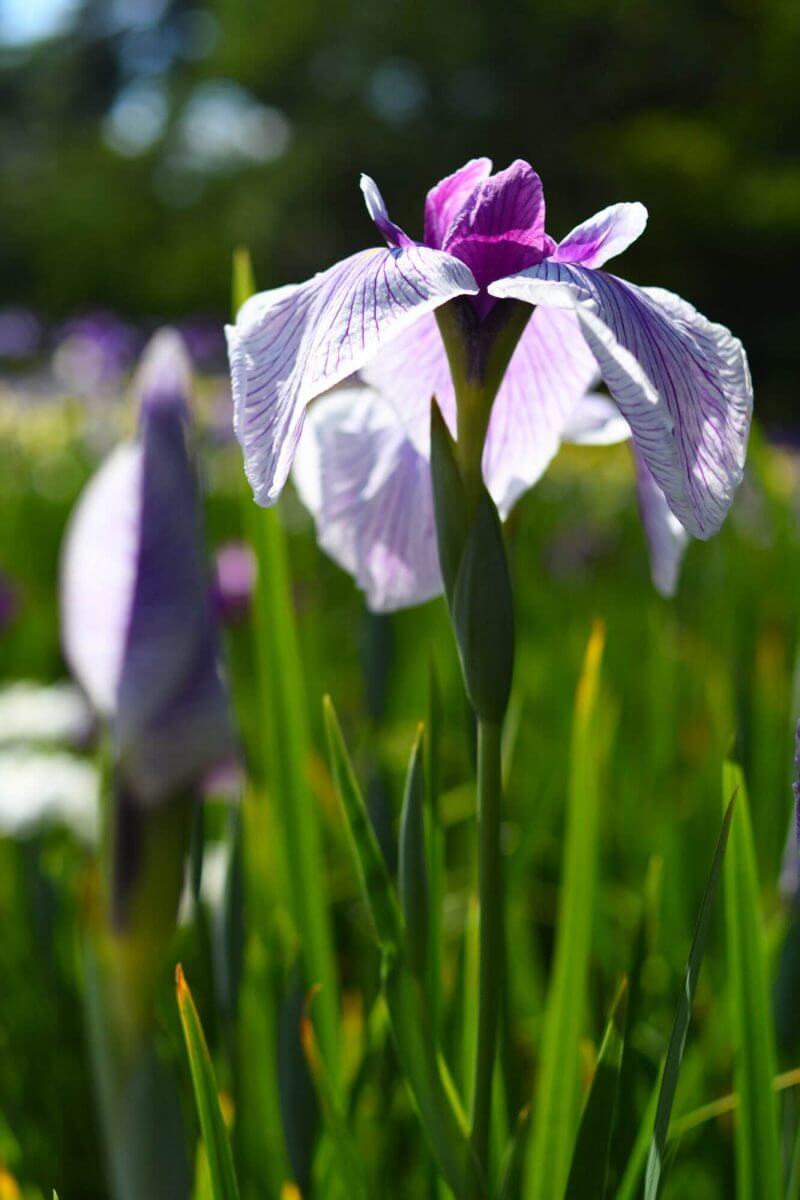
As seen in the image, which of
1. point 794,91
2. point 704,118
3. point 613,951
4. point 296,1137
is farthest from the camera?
point 704,118

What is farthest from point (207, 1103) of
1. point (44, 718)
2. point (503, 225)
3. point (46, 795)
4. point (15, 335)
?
point (15, 335)

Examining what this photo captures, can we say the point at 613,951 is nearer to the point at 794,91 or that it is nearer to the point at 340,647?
the point at 340,647

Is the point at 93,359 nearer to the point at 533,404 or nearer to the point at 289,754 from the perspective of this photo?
the point at 289,754

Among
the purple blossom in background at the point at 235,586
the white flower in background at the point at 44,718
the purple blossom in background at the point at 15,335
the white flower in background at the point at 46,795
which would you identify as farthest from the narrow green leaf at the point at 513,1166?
the purple blossom in background at the point at 15,335

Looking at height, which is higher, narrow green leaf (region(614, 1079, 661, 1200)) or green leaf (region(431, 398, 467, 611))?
green leaf (region(431, 398, 467, 611))

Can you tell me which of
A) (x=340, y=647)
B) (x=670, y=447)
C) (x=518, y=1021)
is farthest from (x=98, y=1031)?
(x=340, y=647)

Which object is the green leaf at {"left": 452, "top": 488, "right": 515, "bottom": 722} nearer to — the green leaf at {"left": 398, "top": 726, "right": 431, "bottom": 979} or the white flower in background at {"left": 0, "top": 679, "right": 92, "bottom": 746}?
the green leaf at {"left": 398, "top": 726, "right": 431, "bottom": 979}

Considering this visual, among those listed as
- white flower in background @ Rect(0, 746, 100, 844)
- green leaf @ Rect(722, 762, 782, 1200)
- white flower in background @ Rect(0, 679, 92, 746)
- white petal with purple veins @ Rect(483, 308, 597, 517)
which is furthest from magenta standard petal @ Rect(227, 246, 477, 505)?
white flower in background @ Rect(0, 679, 92, 746)
